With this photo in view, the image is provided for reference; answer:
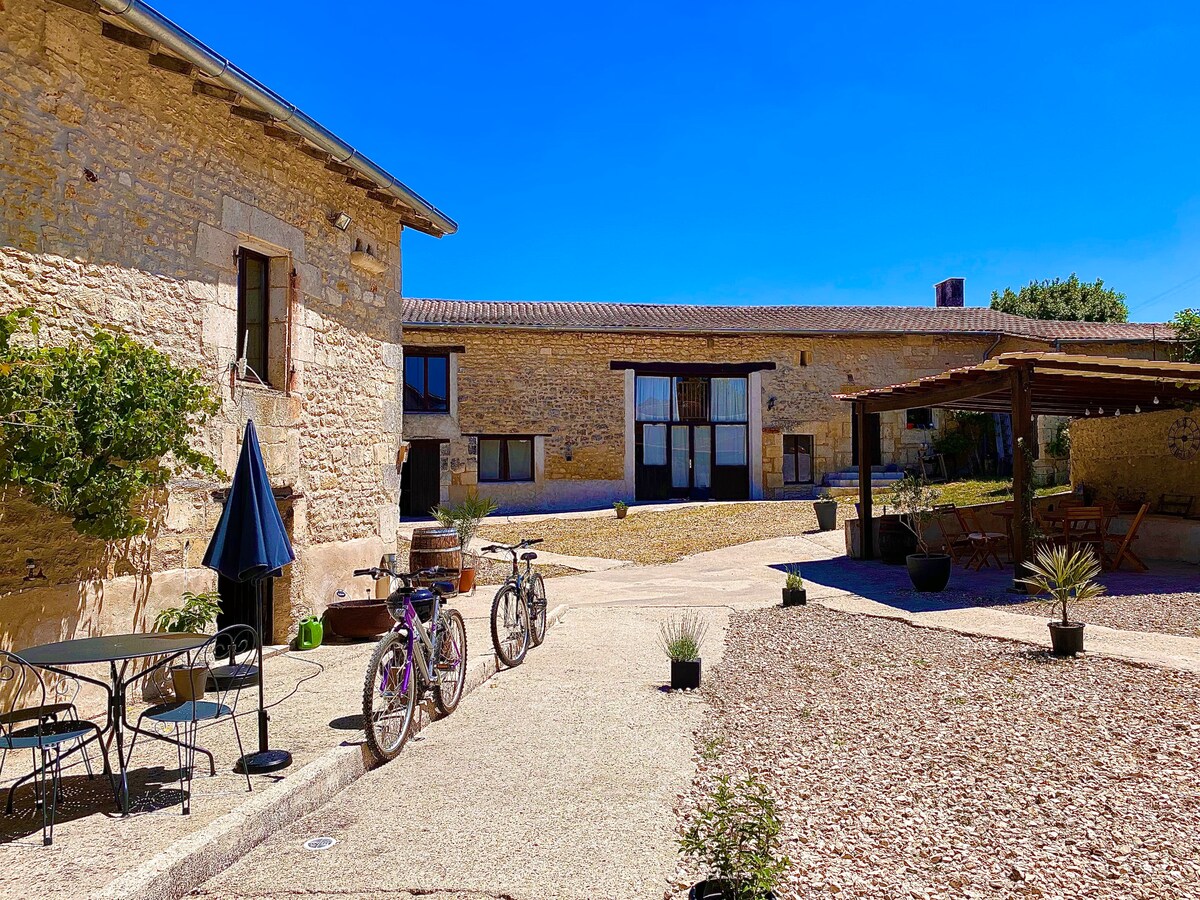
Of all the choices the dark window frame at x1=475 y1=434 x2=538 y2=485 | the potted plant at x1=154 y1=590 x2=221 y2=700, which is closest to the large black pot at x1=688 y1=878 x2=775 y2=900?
the potted plant at x1=154 y1=590 x2=221 y2=700

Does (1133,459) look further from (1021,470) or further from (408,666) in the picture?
(408,666)

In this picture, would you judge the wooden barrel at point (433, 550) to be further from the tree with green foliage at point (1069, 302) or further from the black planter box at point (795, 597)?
the tree with green foliage at point (1069, 302)

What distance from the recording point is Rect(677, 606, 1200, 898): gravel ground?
2963 mm

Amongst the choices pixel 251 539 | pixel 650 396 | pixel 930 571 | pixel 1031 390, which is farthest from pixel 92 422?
pixel 650 396

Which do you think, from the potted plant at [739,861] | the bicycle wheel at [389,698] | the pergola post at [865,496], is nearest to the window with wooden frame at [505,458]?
the pergola post at [865,496]

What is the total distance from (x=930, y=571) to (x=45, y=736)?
8341mm

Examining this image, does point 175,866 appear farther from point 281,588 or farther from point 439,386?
point 439,386

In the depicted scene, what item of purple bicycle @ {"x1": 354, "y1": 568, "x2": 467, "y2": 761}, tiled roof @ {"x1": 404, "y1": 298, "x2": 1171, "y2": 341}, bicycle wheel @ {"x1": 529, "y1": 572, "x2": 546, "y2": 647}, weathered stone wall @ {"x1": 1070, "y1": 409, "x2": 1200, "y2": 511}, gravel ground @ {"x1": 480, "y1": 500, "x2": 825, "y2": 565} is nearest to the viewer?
purple bicycle @ {"x1": 354, "y1": 568, "x2": 467, "y2": 761}

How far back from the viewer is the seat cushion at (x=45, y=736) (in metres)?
3.19

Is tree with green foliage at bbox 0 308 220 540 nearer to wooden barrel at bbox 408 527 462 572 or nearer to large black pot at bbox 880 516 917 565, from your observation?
wooden barrel at bbox 408 527 462 572

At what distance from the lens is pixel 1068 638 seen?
592cm

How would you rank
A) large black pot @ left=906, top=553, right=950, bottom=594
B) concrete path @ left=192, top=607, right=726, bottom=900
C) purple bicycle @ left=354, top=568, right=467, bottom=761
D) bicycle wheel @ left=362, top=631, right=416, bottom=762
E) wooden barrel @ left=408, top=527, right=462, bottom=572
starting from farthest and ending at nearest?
large black pot @ left=906, top=553, right=950, bottom=594 < wooden barrel @ left=408, top=527, right=462, bottom=572 < purple bicycle @ left=354, top=568, right=467, bottom=761 < bicycle wheel @ left=362, top=631, right=416, bottom=762 < concrete path @ left=192, top=607, right=726, bottom=900

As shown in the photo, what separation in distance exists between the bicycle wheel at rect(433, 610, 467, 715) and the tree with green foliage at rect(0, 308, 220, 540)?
6.72 ft

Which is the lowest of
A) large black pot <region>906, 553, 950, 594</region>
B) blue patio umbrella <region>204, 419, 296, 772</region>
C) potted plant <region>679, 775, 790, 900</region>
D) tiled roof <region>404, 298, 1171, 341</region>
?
potted plant <region>679, 775, 790, 900</region>
